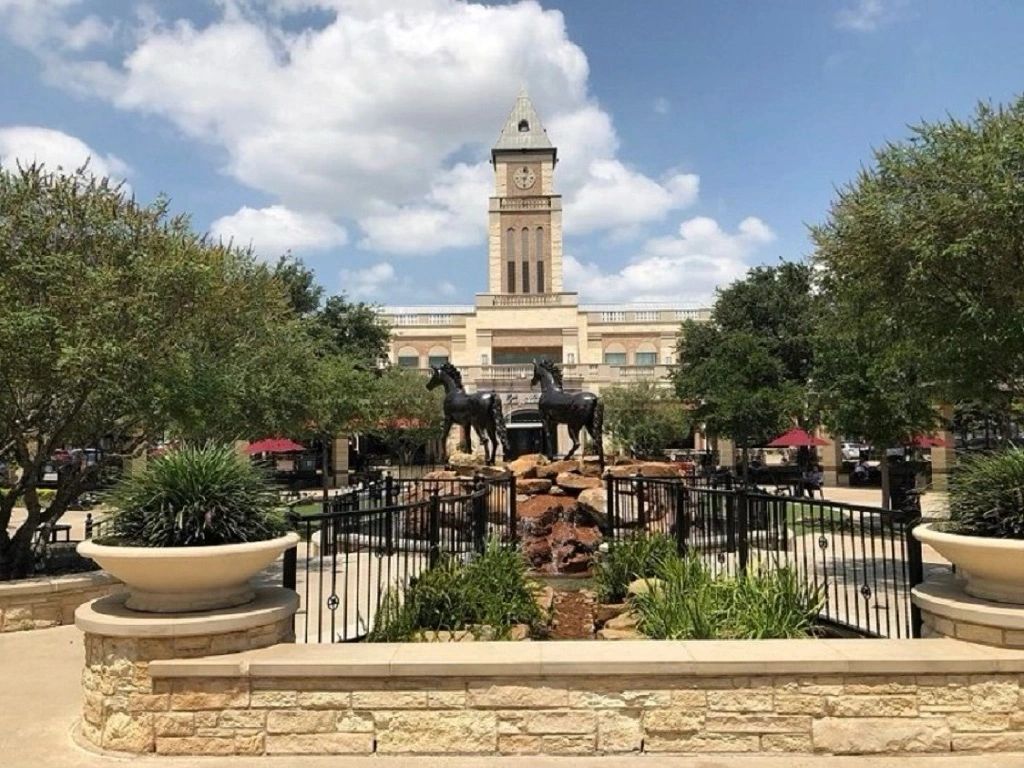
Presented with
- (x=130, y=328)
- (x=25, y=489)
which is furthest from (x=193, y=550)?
(x=25, y=489)

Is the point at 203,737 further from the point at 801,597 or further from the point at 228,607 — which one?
the point at 801,597

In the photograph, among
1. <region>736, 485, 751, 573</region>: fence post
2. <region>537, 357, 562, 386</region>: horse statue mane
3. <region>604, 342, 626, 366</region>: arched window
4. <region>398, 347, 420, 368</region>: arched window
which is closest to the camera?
<region>736, 485, 751, 573</region>: fence post

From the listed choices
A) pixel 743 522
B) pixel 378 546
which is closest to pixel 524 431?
pixel 378 546

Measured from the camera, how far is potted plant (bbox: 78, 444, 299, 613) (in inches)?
224

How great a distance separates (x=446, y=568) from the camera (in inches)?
341

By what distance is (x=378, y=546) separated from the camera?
1299 cm

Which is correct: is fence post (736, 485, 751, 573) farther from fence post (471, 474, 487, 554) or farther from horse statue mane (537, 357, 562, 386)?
horse statue mane (537, 357, 562, 386)

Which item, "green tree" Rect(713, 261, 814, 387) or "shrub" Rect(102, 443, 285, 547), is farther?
"green tree" Rect(713, 261, 814, 387)

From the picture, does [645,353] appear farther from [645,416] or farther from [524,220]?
[645,416]

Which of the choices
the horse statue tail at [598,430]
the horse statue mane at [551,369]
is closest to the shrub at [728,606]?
the horse statue tail at [598,430]

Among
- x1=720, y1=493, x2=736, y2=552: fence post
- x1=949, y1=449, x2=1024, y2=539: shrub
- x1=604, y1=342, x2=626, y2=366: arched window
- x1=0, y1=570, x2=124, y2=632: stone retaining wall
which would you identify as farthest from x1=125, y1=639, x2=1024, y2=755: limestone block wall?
x1=604, y1=342, x2=626, y2=366: arched window

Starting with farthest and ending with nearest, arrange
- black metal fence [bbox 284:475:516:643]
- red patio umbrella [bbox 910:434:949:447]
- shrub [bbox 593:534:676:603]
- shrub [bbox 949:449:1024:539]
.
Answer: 1. red patio umbrella [bbox 910:434:949:447]
2. shrub [bbox 593:534:676:603]
3. black metal fence [bbox 284:475:516:643]
4. shrub [bbox 949:449:1024:539]

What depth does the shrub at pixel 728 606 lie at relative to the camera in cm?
698

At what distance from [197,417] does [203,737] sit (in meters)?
8.20
